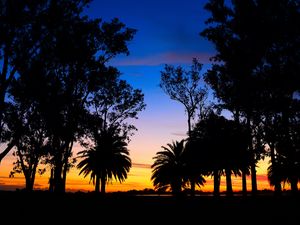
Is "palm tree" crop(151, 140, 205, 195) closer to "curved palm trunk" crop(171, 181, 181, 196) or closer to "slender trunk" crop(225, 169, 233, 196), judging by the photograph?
"curved palm trunk" crop(171, 181, 181, 196)

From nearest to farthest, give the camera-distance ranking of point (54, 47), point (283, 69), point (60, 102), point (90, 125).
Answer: point (54, 47) < point (60, 102) < point (283, 69) < point (90, 125)

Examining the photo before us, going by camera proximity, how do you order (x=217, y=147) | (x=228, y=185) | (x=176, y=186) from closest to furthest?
1. (x=228, y=185)
2. (x=217, y=147)
3. (x=176, y=186)

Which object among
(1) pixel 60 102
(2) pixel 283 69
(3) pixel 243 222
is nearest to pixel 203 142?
(2) pixel 283 69

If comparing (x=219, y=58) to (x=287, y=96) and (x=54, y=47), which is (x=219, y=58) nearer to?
(x=287, y=96)

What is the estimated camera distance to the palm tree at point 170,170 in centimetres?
4906

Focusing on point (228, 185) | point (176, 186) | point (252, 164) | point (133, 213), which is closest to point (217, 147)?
point (228, 185)

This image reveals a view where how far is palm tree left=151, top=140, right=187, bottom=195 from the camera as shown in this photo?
161 ft

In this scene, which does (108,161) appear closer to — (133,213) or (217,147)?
(217,147)

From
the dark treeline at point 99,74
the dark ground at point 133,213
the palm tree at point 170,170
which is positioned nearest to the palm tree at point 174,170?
the palm tree at point 170,170

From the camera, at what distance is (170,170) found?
49.1 meters

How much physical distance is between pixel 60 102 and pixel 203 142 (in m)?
21.9

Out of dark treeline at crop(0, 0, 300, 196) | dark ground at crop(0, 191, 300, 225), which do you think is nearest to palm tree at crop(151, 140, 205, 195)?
dark treeline at crop(0, 0, 300, 196)

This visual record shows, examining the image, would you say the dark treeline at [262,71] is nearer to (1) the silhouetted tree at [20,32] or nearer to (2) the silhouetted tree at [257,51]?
(2) the silhouetted tree at [257,51]

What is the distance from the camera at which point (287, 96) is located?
29.0 meters
